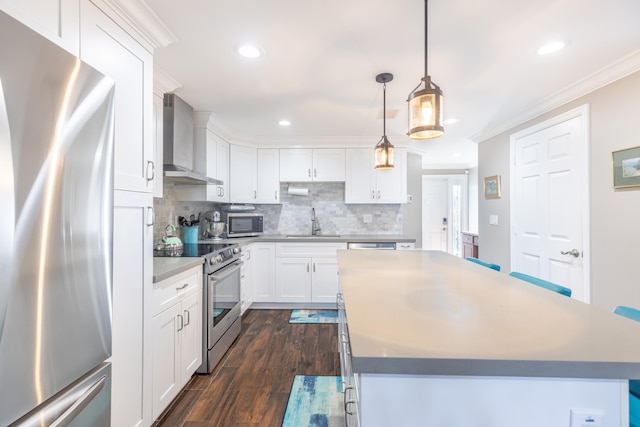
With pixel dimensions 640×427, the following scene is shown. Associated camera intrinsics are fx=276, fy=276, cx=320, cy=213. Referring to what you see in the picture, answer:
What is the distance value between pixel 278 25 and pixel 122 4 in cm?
75

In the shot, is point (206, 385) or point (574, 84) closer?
point (206, 385)

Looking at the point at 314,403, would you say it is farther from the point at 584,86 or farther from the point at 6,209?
the point at 584,86

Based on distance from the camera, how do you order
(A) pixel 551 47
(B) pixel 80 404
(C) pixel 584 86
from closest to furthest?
(B) pixel 80 404
(A) pixel 551 47
(C) pixel 584 86

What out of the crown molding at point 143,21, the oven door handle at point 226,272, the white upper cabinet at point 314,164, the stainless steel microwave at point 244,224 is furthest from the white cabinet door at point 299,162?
the crown molding at point 143,21

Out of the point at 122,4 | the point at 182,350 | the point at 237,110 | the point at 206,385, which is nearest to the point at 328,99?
the point at 237,110

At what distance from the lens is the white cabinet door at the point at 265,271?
3.59 meters

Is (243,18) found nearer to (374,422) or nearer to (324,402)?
(374,422)

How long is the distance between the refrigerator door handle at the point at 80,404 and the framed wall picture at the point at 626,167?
3.30 meters

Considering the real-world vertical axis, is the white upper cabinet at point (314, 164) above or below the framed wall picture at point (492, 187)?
above

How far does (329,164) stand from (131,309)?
3050 millimetres

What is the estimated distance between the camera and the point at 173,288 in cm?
173

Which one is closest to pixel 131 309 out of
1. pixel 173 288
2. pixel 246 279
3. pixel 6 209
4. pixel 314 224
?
pixel 173 288

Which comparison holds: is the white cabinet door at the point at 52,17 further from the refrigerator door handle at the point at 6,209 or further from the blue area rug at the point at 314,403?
the blue area rug at the point at 314,403

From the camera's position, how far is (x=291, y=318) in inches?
131
